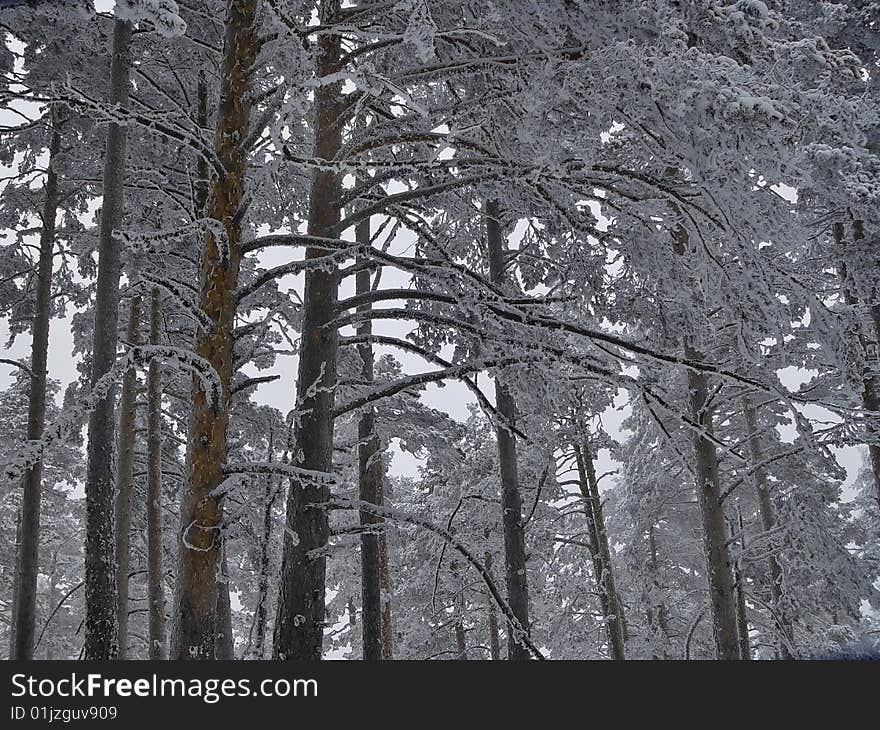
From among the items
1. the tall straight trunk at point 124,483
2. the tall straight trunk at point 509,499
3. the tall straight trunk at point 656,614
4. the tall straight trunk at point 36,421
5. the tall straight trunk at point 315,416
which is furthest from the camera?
the tall straight trunk at point 656,614

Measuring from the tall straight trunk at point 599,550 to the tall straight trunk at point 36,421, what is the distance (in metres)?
10.6

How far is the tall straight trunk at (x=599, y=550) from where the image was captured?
49.1 ft

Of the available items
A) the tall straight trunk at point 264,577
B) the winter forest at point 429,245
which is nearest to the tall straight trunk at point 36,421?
the winter forest at point 429,245

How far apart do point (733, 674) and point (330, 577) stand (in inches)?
920

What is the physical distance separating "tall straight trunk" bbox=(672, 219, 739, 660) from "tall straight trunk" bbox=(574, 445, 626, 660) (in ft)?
18.2

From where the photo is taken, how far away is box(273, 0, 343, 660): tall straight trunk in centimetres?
557

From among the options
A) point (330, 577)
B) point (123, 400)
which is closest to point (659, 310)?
point (123, 400)

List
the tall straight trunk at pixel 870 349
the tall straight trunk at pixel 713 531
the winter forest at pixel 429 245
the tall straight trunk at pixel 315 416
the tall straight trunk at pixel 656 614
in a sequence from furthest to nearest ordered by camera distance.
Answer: the tall straight trunk at pixel 656 614 → the tall straight trunk at pixel 870 349 → the tall straight trunk at pixel 713 531 → the tall straight trunk at pixel 315 416 → the winter forest at pixel 429 245

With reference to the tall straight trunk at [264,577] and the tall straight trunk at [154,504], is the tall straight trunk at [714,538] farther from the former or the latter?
the tall straight trunk at [154,504]

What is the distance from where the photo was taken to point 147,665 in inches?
155

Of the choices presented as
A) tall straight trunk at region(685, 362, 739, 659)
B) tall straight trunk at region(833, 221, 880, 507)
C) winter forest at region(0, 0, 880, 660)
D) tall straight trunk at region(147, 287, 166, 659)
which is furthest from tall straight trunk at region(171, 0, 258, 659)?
tall straight trunk at region(147, 287, 166, 659)

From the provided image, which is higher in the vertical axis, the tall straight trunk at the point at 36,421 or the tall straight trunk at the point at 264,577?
the tall straight trunk at the point at 36,421

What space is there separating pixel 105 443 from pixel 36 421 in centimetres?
355

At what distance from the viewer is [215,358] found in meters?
4.52
